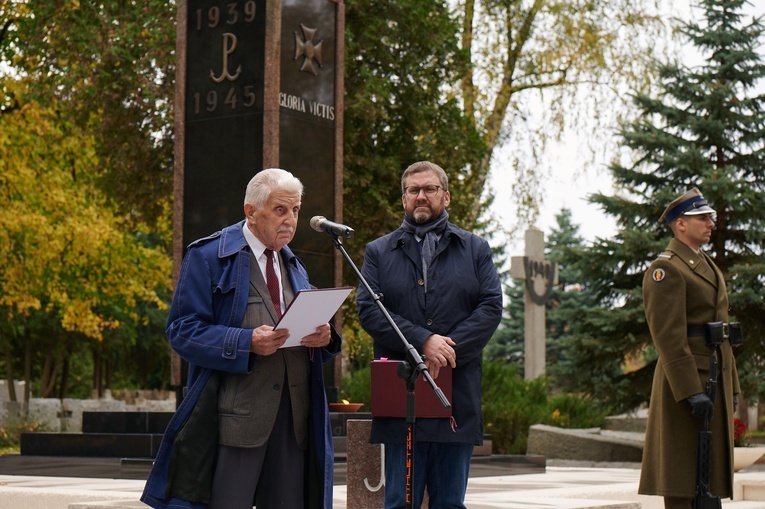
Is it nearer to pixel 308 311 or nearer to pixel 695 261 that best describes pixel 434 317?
pixel 308 311

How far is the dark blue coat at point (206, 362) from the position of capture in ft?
14.6

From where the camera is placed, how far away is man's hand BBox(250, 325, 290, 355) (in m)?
4.45

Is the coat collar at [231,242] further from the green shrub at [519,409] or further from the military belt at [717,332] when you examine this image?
the green shrub at [519,409]

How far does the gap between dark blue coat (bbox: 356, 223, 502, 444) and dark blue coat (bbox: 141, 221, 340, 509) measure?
96 cm

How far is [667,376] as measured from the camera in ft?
23.6

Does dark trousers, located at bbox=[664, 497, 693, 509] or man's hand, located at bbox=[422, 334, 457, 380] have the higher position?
man's hand, located at bbox=[422, 334, 457, 380]

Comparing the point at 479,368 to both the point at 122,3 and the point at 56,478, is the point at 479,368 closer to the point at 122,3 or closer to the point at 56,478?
the point at 56,478

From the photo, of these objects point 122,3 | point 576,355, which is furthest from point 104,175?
point 576,355

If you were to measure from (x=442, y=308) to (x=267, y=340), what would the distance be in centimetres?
155

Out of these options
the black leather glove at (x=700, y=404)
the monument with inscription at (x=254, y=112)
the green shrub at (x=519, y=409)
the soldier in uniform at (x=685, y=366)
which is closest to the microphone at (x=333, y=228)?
the soldier in uniform at (x=685, y=366)

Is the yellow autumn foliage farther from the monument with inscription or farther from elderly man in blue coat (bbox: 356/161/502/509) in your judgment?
elderly man in blue coat (bbox: 356/161/502/509)

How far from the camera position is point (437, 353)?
555 centimetres

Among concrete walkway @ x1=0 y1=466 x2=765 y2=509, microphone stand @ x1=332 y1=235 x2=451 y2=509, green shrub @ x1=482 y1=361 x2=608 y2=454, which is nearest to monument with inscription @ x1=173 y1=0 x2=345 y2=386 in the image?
concrete walkway @ x1=0 y1=466 x2=765 y2=509

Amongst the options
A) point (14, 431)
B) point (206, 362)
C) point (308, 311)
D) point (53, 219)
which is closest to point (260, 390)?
point (206, 362)
